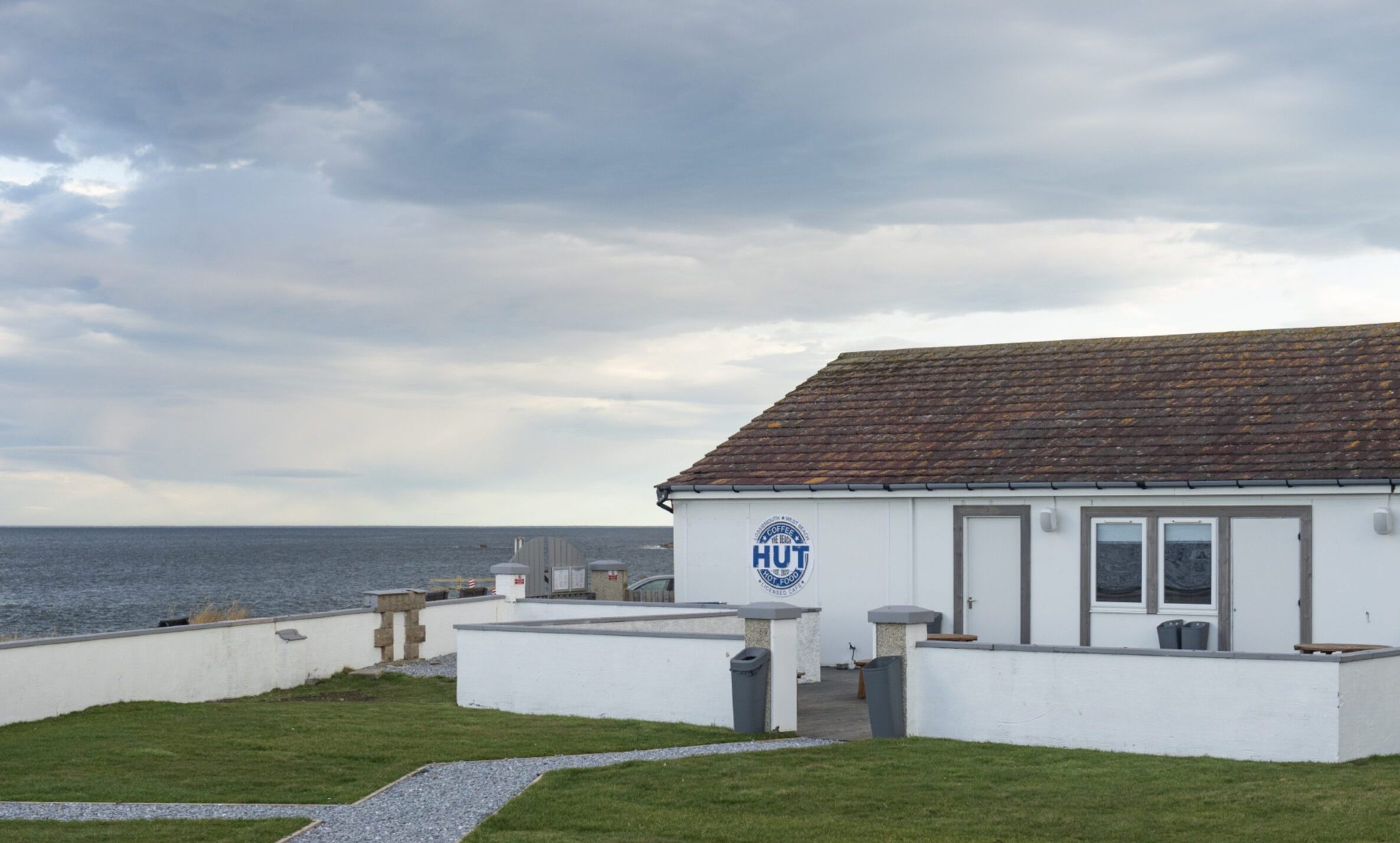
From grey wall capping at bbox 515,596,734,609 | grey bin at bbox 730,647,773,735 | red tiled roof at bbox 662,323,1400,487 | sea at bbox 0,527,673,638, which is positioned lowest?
sea at bbox 0,527,673,638

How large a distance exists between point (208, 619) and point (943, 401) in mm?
15262

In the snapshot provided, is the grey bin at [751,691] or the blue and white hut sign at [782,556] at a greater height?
the blue and white hut sign at [782,556]

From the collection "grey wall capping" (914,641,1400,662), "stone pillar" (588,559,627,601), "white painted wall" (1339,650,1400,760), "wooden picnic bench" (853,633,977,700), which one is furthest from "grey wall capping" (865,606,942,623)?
"stone pillar" (588,559,627,601)

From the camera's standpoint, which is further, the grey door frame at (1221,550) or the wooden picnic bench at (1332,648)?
the grey door frame at (1221,550)

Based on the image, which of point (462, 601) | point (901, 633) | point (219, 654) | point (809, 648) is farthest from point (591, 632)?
point (462, 601)

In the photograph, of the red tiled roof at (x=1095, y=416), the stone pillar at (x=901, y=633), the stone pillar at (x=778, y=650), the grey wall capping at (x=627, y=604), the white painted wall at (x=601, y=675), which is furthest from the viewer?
the grey wall capping at (x=627, y=604)

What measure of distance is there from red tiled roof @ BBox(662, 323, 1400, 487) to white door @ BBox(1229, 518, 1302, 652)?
0.74m

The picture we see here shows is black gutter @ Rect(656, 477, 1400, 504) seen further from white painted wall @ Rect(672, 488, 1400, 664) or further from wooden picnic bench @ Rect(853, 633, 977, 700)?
wooden picnic bench @ Rect(853, 633, 977, 700)

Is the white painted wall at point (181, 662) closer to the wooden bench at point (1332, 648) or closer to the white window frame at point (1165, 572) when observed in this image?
the white window frame at point (1165, 572)

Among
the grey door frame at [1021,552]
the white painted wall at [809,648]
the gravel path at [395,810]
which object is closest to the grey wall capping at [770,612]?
the gravel path at [395,810]

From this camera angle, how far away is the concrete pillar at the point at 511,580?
83.2 feet

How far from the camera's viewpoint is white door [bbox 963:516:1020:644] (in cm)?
2008

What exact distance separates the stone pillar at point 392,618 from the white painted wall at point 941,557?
4.49 meters

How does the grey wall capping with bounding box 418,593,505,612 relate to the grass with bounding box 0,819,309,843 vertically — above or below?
above
